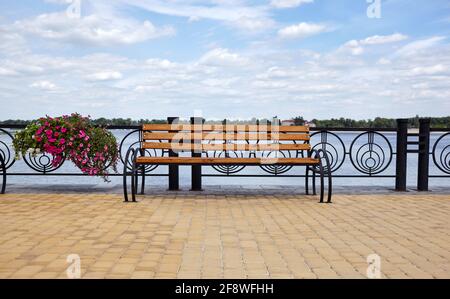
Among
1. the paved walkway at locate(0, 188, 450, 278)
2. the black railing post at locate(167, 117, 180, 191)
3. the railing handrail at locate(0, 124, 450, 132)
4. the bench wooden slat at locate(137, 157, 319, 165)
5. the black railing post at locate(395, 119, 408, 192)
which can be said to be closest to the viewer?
the paved walkway at locate(0, 188, 450, 278)

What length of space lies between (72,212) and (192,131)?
2.37 m

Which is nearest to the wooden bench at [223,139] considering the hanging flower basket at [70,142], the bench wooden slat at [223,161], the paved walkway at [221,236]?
the bench wooden slat at [223,161]

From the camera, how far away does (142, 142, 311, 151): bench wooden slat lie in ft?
23.9

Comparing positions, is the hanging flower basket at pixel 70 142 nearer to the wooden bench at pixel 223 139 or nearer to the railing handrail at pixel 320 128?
the railing handrail at pixel 320 128

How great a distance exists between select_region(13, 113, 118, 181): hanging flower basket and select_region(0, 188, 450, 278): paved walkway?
533 mm

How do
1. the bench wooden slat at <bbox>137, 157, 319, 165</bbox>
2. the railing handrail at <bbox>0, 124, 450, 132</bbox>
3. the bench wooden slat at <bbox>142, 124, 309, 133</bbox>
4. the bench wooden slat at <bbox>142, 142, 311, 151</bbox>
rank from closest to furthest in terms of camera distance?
the bench wooden slat at <bbox>137, 157, 319, 165</bbox> < the bench wooden slat at <bbox>142, 142, 311, 151</bbox> < the bench wooden slat at <bbox>142, 124, 309, 133</bbox> < the railing handrail at <bbox>0, 124, 450, 132</bbox>

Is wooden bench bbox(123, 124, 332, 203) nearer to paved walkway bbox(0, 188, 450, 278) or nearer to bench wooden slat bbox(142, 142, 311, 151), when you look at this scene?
bench wooden slat bbox(142, 142, 311, 151)

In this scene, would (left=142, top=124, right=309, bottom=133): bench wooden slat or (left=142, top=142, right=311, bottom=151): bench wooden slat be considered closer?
(left=142, top=142, right=311, bottom=151): bench wooden slat

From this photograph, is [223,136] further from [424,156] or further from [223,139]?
[424,156]

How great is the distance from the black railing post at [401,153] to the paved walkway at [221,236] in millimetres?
872

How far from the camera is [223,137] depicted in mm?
7391

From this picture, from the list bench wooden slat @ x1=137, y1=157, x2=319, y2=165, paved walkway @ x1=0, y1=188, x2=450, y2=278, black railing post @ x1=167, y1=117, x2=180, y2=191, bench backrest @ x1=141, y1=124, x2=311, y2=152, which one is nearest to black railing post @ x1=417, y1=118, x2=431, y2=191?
paved walkway @ x1=0, y1=188, x2=450, y2=278
